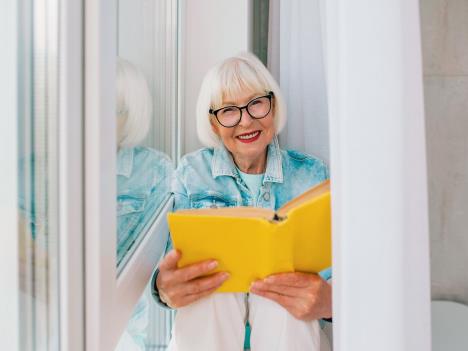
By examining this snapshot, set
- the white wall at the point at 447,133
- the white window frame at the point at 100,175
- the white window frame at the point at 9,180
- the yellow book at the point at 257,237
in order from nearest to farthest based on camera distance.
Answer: the white window frame at the point at 9,180
the white window frame at the point at 100,175
the yellow book at the point at 257,237
the white wall at the point at 447,133

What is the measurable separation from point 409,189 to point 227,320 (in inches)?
19.5

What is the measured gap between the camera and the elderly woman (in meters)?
0.75

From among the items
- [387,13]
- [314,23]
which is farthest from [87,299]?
[314,23]

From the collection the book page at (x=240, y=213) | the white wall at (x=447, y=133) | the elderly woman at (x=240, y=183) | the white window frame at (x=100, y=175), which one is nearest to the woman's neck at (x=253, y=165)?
the elderly woman at (x=240, y=183)

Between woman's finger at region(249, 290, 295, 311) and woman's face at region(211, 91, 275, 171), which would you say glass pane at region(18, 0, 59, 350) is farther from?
woman's face at region(211, 91, 275, 171)

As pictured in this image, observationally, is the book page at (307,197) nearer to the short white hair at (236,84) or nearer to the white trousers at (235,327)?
the white trousers at (235,327)

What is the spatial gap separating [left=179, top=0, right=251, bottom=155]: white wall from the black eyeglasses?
0.34 meters

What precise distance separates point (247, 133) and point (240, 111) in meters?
0.05

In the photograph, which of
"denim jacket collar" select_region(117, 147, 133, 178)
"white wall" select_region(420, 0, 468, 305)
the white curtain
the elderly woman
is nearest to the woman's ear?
the elderly woman

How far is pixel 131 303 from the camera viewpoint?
26.9 inches

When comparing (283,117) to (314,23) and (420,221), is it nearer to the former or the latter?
(314,23)

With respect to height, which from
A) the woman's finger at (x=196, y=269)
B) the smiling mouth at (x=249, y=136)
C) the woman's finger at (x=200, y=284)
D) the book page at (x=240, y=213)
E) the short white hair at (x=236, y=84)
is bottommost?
the woman's finger at (x=200, y=284)

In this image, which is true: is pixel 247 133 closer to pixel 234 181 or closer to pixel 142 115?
pixel 234 181

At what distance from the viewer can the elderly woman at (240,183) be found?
75 cm
